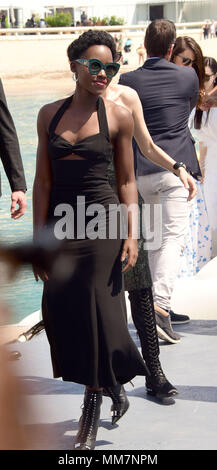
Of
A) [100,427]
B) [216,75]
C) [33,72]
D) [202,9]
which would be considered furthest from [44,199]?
[202,9]

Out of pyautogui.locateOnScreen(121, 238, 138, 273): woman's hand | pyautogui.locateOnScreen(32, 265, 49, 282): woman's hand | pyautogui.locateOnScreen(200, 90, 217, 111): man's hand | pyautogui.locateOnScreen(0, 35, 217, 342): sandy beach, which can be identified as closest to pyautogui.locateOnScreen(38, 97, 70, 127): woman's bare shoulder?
pyautogui.locateOnScreen(121, 238, 138, 273): woman's hand

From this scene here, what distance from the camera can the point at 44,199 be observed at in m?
3.12

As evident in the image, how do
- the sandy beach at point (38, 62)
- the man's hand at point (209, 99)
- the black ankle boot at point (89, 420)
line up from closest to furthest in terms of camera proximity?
1. the black ankle boot at point (89, 420)
2. the man's hand at point (209, 99)
3. the sandy beach at point (38, 62)

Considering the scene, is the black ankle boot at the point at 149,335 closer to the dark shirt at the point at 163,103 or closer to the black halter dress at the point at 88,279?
the black halter dress at the point at 88,279

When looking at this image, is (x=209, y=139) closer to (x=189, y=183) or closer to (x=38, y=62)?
(x=189, y=183)

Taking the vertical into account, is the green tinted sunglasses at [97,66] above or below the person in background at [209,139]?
above

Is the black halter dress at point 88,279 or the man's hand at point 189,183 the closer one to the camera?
the black halter dress at point 88,279

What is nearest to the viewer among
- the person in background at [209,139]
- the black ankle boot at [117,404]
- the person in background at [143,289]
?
the black ankle boot at [117,404]

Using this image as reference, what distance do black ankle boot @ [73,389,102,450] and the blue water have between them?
0.40 meters

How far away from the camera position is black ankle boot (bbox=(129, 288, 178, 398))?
3.68 m

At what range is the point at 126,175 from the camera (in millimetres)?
3166

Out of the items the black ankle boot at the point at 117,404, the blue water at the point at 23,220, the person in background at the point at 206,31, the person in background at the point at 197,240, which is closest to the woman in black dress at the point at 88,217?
the blue water at the point at 23,220

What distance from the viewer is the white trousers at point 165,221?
461 cm

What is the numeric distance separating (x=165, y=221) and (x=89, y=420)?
181 centimetres
